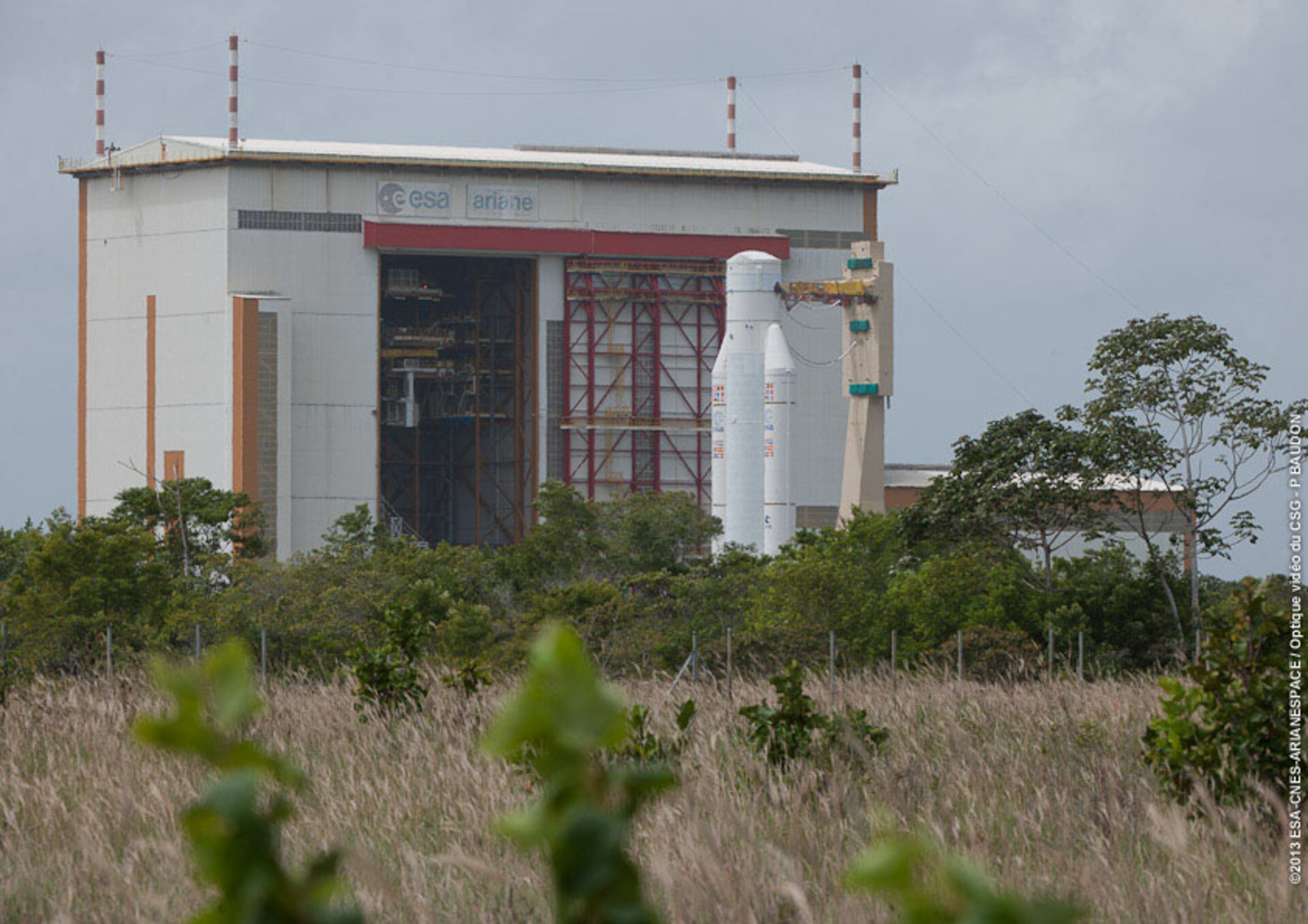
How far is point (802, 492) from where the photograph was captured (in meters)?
63.4

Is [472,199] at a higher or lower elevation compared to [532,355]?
higher

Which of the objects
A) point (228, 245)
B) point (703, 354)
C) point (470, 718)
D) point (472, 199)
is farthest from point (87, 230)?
point (470, 718)

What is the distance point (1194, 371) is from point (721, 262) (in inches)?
1310

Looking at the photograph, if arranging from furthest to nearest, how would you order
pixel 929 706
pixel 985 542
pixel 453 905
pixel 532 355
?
1. pixel 532 355
2. pixel 985 542
3. pixel 929 706
4. pixel 453 905

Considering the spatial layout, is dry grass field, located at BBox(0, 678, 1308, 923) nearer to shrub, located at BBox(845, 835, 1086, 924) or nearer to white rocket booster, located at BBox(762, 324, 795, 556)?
shrub, located at BBox(845, 835, 1086, 924)

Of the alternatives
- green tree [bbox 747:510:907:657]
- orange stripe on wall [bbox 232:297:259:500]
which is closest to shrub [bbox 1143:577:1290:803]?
green tree [bbox 747:510:907:657]

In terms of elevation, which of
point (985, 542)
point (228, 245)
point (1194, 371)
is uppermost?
point (228, 245)

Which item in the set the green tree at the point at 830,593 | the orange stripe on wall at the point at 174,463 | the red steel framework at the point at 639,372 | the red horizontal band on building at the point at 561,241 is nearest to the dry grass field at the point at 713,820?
the green tree at the point at 830,593

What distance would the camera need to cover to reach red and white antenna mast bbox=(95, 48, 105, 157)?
63.6m

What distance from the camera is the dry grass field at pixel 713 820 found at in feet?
18.1

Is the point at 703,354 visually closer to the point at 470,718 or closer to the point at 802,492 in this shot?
the point at 802,492

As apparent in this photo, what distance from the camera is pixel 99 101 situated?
211ft

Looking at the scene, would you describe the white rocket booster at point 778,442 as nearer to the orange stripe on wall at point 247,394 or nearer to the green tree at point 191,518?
the green tree at point 191,518

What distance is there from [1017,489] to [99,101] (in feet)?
152
